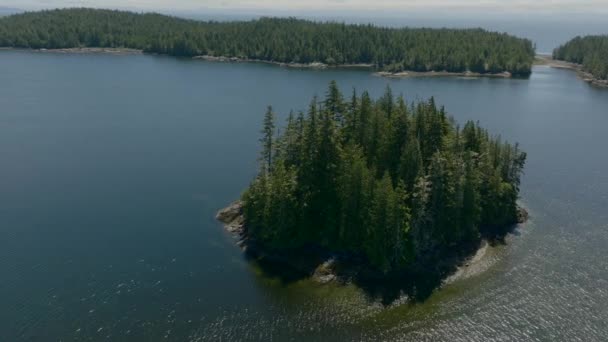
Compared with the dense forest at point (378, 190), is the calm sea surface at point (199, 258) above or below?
below

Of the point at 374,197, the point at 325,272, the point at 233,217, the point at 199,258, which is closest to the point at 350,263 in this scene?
the point at 325,272

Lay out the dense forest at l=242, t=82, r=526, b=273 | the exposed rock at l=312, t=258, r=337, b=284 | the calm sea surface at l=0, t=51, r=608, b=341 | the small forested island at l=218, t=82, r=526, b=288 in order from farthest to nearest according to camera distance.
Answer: the dense forest at l=242, t=82, r=526, b=273
the small forested island at l=218, t=82, r=526, b=288
the exposed rock at l=312, t=258, r=337, b=284
the calm sea surface at l=0, t=51, r=608, b=341

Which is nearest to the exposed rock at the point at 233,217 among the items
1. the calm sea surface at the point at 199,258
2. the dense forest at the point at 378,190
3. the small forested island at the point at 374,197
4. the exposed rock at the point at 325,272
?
the small forested island at the point at 374,197

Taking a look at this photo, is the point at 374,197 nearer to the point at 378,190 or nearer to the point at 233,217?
the point at 378,190

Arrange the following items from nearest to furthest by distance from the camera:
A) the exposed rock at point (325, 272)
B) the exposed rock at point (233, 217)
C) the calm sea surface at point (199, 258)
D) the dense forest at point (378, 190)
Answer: the calm sea surface at point (199, 258), the exposed rock at point (325, 272), the dense forest at point (378, 190), the exposed rock at point (233, 217)

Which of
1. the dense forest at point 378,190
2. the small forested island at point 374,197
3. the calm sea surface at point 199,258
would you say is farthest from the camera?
the dense forest at point 378,190

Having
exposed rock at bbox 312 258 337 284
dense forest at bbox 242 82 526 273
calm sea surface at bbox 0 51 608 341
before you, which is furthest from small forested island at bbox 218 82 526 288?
calm sea surface at bbox 0 51 608 341

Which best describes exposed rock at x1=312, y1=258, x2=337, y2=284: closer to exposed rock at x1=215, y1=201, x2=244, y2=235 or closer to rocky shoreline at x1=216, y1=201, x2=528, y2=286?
rocky shoreline at x1=216, y1=201, x2=528, y2=286

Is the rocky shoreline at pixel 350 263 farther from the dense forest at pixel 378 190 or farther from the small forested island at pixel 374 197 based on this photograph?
the dense forest at pixel 378 190
